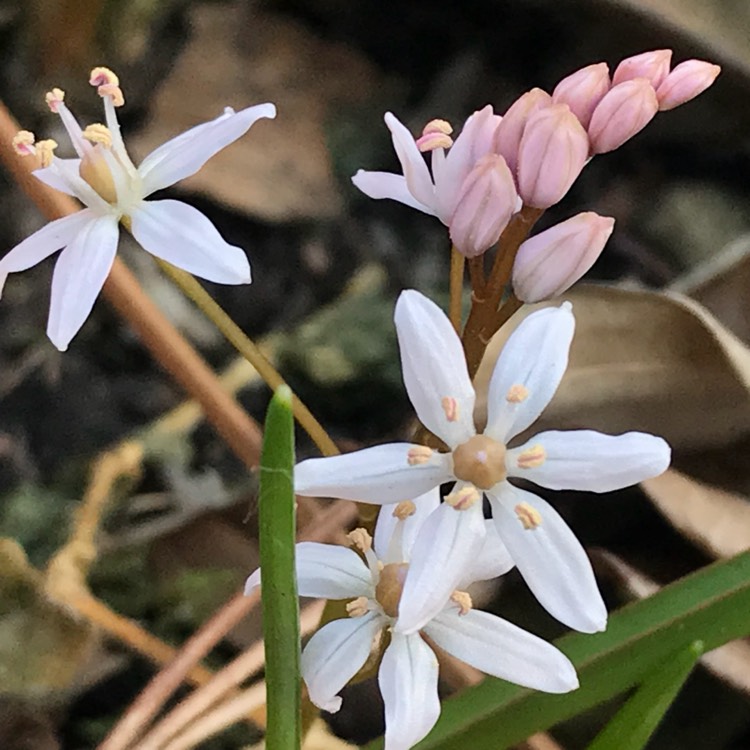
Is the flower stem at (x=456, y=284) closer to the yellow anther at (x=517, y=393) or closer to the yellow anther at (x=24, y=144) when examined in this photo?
the yellow anther at (x=517, y=393)

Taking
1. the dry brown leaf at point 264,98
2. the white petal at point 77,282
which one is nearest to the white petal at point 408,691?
the white petal at point 77,282

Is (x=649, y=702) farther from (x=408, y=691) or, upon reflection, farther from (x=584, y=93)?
(x=584, y=93)

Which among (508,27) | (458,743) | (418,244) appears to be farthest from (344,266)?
(458,743)

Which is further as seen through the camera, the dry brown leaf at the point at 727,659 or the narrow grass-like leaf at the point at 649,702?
the dry brown leaf at the point at 727,659

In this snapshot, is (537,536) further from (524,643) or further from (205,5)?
(205,5)

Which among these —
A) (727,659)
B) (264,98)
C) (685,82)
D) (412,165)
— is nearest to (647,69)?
(685,82)

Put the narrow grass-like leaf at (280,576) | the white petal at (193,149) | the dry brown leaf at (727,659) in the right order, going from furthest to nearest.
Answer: the dry brown leaf at (727,659) < the white petal at (193,149) < the narrow grass-like leaf at (280,576)

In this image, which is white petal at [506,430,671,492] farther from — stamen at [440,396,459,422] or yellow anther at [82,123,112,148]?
yellow anther at [82,123,112,148]
